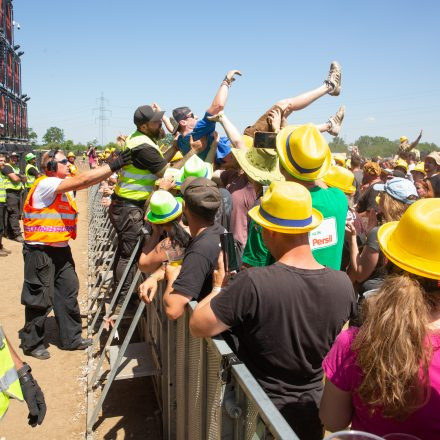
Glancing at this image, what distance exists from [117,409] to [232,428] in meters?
2.44

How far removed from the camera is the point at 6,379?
215cm

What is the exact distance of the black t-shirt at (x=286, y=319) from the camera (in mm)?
1901

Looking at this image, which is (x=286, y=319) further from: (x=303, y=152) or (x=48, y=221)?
(x=48, y=221)

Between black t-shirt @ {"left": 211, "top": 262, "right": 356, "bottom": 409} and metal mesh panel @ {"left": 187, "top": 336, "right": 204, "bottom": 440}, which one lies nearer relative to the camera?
black t-shirt @ {"left": 211, "top": 262, "right": 356, "bottom": 409}

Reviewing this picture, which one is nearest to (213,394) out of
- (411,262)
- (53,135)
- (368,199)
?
(411,262)

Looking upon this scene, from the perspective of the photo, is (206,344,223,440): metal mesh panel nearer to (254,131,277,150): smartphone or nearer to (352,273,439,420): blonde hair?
(352,273,439,420): blonde hair

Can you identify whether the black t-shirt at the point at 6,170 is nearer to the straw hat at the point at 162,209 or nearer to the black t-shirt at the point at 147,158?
the black t-shirt at the point at 147,158

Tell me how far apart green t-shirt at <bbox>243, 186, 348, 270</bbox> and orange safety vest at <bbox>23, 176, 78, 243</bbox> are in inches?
110

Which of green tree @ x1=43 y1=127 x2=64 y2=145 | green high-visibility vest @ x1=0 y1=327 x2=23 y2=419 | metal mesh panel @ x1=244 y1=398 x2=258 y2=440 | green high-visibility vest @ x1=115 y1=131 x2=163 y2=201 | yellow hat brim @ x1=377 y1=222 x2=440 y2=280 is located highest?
yellow hat brim @ x1=377 y1=222 x2=440 y2=280

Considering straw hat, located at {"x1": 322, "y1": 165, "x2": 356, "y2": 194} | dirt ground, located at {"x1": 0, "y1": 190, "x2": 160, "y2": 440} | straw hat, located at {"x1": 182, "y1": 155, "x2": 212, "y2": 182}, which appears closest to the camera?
dirt ground, located at {"x1": 0, "y1": 190, "x2": 160, "y2": 440}

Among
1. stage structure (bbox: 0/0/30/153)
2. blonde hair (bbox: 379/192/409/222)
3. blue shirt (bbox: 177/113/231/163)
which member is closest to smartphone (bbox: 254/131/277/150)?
blue shirt (bbox: 177/113/231/163)

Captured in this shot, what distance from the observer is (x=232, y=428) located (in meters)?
1.87

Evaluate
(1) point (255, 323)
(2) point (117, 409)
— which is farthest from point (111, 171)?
(1) point (255, 323)

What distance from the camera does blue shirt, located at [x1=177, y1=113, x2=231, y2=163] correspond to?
429 cm
